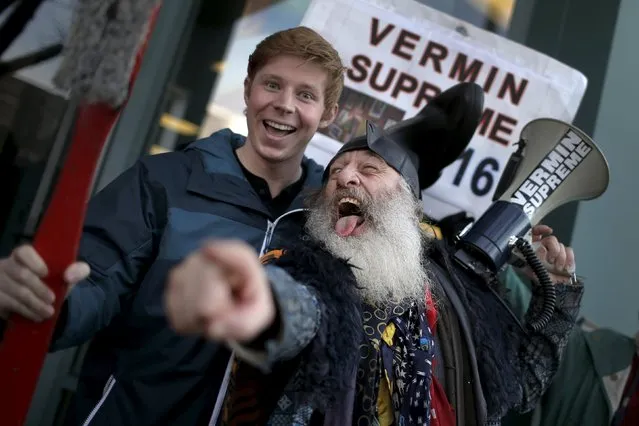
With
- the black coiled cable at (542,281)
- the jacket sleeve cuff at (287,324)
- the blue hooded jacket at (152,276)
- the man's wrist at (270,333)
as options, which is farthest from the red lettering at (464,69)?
the man's wrist at (270,333)

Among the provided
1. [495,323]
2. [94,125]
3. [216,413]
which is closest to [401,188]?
[495,323]

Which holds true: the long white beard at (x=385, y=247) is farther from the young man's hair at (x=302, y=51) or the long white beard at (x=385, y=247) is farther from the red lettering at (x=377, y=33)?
the red lettering at (x=377, y=33)

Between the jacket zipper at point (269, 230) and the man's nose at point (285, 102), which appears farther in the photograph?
the man's nose at point (285, 102)

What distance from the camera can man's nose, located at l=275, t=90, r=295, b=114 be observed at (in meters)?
1.84

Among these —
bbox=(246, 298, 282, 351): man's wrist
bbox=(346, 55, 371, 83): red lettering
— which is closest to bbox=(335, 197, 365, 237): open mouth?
bbox=(246, 298, 282, 351): man's wrist

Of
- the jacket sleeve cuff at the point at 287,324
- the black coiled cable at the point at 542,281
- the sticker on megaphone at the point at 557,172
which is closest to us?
the jacket sleeve cuff at the point at 287,324

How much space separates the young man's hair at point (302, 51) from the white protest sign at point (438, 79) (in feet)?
1.86

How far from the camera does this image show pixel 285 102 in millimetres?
1845

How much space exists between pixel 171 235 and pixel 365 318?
1.78 feet

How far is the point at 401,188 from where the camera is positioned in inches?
68.9

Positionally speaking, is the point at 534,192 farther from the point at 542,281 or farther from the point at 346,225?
the point at 346,225

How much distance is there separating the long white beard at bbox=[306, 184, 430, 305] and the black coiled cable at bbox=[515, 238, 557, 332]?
0.32 metres

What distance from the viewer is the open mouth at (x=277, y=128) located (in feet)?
6.15

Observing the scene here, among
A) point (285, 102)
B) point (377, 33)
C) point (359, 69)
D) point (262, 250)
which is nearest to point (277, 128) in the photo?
point (285, 102)
